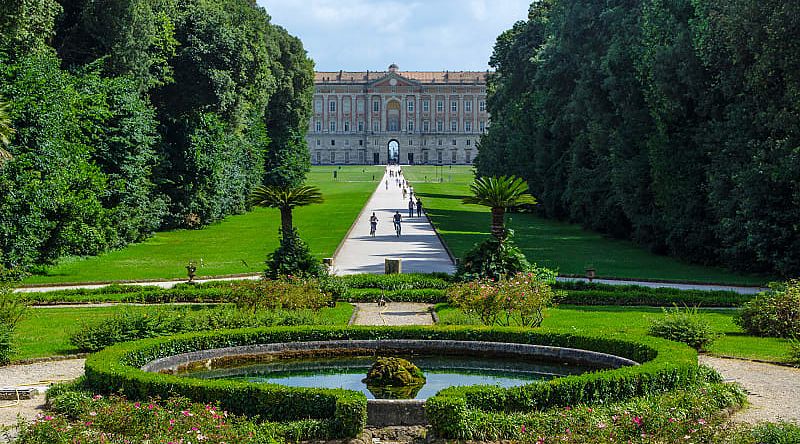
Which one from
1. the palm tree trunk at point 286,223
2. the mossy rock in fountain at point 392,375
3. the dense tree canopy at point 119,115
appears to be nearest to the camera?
the mossy rock in fountain at point 392,375

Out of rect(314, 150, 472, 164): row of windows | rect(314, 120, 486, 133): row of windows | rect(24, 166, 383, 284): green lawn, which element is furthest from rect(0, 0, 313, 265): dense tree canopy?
rect(314, 150, 472, 164): row of windows

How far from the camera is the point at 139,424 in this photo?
859cm

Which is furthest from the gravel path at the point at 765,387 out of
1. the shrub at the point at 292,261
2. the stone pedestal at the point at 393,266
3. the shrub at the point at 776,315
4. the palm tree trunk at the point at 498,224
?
the stone pedestal at the point at 393,266

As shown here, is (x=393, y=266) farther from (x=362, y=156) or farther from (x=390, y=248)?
(x=362, y=156)

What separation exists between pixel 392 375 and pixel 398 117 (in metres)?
139

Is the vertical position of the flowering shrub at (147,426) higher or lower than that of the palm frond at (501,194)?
lower

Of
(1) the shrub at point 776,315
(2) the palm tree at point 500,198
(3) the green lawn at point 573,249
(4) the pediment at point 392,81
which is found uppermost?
(4) the pediment at point 392,81

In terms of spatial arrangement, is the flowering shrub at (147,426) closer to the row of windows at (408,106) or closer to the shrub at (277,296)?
the shrub at (277,296)

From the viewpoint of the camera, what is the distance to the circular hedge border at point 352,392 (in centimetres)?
884

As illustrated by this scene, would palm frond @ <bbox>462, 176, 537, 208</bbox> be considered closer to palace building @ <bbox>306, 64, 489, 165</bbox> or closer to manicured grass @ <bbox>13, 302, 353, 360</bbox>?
manicured grass @ <bbox>13, 302, 353, 360</bbox>

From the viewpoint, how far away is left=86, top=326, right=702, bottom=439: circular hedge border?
8844mm

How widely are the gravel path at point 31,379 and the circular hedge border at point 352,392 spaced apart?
663 mm

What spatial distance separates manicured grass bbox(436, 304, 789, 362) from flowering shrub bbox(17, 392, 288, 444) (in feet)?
20.3

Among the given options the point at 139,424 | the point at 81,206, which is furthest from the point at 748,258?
the point at 139,424
